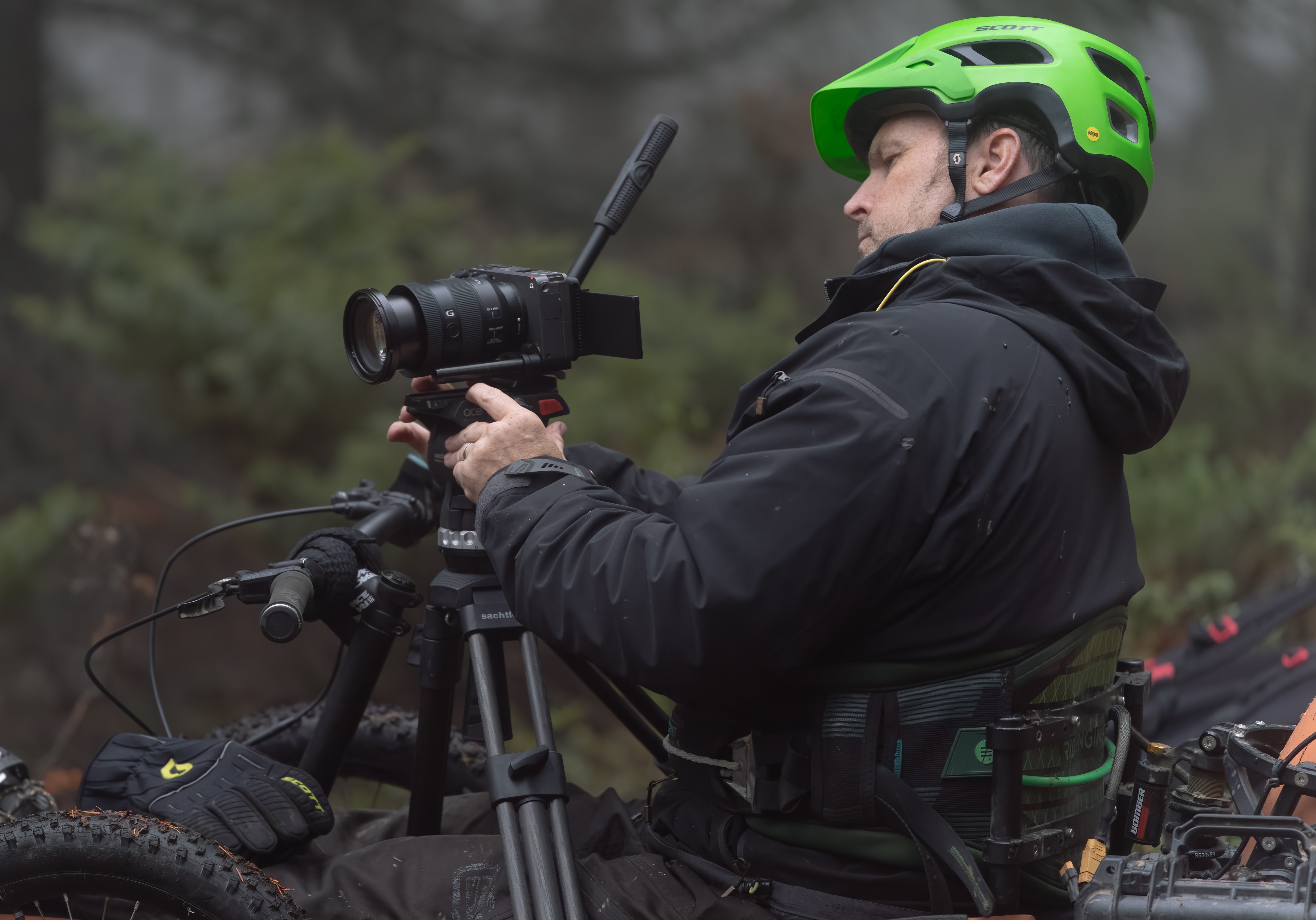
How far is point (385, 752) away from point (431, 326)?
125cm

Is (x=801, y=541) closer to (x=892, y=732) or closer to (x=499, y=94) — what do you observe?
(x=892, y=732)

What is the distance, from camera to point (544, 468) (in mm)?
1772

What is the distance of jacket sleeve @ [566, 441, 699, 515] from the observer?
7.96ft

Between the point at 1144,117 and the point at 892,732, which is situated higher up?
the point at 1144,117

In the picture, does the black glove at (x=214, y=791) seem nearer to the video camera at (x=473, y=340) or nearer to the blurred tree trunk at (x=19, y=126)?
the video camera at (x=473, y=340)

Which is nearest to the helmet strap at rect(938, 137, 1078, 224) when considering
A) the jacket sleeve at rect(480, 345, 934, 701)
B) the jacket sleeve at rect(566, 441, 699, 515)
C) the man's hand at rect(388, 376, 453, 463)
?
the jacket sleeve at rect(480, 345, 934, 701)

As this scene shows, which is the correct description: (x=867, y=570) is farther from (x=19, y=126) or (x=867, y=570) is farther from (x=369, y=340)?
(x=19, y=126)

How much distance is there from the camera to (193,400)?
17.5ft

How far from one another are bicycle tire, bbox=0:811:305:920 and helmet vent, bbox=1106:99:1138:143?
2.00m

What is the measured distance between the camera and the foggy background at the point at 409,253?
4934 mm

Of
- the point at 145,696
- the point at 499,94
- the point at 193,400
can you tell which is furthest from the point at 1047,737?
the point at 499,94

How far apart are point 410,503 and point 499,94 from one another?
4665 millimetres

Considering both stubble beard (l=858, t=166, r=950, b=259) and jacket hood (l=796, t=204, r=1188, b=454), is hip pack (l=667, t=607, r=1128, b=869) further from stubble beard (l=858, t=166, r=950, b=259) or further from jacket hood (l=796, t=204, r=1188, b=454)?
stubble beard (l=858, t=166, r=950, b=259)

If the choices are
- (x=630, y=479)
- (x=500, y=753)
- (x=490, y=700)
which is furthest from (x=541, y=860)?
(x=630, y=479)
